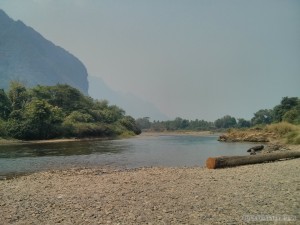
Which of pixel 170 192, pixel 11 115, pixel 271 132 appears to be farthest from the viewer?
pixel 11 115

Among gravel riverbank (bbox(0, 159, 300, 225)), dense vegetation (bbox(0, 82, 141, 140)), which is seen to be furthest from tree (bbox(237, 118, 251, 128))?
gravel riverbank (bbox(0, 159, 300, 225))

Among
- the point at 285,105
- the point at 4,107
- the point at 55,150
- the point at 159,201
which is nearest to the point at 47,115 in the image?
the point at 4,107

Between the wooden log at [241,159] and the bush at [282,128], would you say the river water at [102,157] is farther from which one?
the bush at [282,128]

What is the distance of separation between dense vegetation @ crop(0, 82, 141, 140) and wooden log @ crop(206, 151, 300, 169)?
2373 inches

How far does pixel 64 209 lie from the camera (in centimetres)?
882

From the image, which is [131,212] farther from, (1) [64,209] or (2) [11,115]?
(2) [11,115]

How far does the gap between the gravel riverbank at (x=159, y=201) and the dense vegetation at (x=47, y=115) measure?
61.5 m

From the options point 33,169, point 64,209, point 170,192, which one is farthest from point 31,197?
point 33,169

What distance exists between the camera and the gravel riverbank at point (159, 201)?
25.0 feet

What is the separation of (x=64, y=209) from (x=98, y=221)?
1730mm

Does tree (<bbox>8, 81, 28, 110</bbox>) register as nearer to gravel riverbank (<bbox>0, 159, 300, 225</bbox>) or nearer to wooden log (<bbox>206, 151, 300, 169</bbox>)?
A: wooden log (<bbox>206, 151, 300, 169</bbox>)

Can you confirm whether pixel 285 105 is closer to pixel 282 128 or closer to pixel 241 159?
pixel 282 128

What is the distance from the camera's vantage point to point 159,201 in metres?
9.30

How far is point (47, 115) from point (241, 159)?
63.9m
